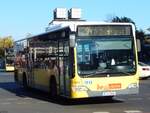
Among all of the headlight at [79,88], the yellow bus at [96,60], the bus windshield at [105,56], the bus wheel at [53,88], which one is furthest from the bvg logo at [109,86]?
the bus wheel at [53,88]

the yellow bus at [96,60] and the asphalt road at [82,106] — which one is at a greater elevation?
the yellow bus at [96,60]

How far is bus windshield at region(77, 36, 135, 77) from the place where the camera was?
62.0 ft

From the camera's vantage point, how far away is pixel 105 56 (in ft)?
62.7

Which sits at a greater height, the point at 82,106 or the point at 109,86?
the point at 109,86

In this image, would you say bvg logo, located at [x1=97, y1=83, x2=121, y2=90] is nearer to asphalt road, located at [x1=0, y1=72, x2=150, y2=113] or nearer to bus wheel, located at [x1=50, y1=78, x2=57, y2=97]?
asphalt road, located at [x1=0, y1=72, x2=150, y2=113]

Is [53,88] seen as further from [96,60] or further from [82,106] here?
[96,60]

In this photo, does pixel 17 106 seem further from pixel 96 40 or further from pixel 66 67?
pixel 96 40

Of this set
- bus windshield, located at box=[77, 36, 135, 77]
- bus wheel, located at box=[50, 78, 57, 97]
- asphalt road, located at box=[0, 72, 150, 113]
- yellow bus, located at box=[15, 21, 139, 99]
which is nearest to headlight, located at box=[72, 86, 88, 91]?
yellow bus, located at box=[15, 21, 139, 99]

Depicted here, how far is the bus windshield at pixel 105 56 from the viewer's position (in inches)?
744

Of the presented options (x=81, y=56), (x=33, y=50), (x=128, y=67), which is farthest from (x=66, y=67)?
(x=33, y=50)

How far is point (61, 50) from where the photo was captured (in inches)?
802

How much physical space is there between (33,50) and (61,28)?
5698mm

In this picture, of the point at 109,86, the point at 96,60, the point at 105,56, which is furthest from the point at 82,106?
the point at 105,56

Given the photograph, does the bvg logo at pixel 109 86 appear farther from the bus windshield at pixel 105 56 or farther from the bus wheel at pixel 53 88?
the bus wheel at pixel 53 88
